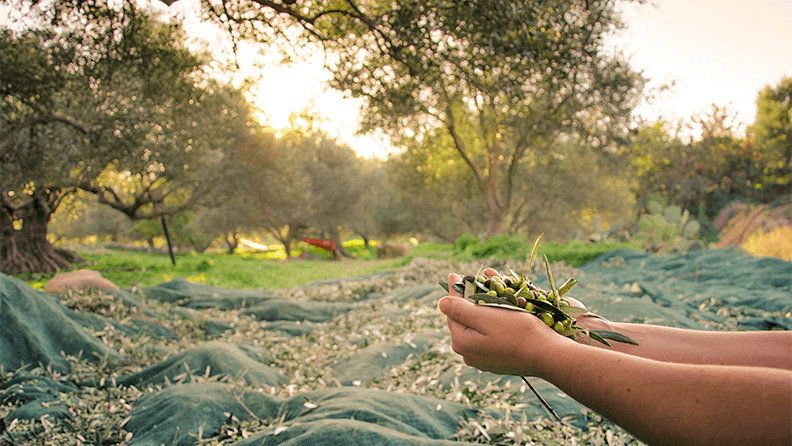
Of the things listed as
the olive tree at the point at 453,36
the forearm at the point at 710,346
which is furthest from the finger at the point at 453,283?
the olive tree at the point at 453,36

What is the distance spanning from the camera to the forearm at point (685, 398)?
0.98 metres

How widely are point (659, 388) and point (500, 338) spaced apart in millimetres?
549

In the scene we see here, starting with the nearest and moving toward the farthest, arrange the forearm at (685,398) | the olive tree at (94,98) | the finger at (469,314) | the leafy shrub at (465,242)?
the forearm at (685,398)
the finger at (469,314)
the olive tree at (94,98)
the leafy shrub at (465,242)

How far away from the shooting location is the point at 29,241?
13016 mm

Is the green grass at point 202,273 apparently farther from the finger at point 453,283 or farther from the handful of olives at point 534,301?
the handful of olives at point 534,301

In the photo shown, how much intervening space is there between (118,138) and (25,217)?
7.64 meters

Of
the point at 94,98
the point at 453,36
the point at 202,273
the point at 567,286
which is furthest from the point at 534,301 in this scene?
the point at 202,273

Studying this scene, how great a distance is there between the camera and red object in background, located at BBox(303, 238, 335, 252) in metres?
25.6

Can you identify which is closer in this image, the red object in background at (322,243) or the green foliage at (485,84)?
the green foliage at (485,84)

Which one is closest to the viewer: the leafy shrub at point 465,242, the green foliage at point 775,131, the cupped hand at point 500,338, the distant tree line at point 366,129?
the cupped hand at point 500,338

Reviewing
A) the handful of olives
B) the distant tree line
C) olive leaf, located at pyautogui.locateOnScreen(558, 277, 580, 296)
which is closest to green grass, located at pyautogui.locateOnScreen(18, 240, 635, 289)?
the distant tree line

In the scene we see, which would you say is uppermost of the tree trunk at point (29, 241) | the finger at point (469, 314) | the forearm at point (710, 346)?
the finger at point (469, 314)

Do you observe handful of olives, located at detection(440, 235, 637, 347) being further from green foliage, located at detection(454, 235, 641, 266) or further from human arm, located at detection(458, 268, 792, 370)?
green foliage, located at detection(454, 235, 641, 266)

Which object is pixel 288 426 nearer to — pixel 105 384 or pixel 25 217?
A: pixel 105 384
